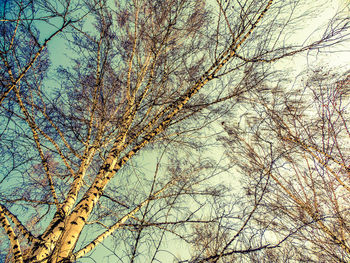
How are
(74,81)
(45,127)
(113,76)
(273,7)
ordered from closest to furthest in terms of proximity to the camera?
(273,7) → (45,127) → (74,81) → (113,76)

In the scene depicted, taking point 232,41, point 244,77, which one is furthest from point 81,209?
point 232,41

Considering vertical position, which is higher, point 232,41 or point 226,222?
point 232,41

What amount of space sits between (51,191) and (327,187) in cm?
399

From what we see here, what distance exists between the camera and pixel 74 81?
293 cm

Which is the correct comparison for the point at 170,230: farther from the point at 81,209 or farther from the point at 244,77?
the point at 244,77

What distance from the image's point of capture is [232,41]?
2465 millimetres

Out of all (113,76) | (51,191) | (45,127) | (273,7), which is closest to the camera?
(51,191)

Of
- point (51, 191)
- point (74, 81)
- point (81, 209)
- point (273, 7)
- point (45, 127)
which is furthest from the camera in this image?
point (74, 81)

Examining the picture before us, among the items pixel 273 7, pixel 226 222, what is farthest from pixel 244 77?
pixel 226 222

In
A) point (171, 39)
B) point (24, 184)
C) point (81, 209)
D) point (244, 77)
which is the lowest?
point (81, 209)

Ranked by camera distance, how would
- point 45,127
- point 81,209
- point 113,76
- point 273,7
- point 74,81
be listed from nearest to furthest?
point 81,209
point 273,7
point 45,127
point 74,81
point 113,76

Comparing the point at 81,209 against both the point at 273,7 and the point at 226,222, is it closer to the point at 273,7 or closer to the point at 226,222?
the point at 226,222

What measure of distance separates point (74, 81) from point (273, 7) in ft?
11.1

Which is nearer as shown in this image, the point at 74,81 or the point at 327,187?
the point at 327,187
